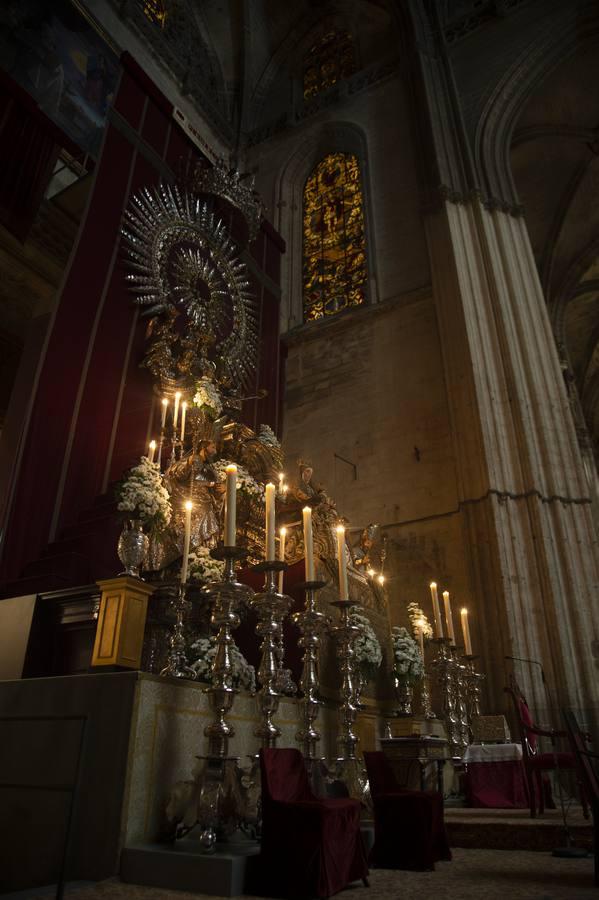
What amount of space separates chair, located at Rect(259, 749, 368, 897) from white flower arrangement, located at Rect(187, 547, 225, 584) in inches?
68.1

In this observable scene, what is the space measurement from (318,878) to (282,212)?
13072 mm

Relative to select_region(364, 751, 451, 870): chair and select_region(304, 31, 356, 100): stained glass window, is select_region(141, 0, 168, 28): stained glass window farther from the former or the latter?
select_region(364, 751, 451, 870): chair

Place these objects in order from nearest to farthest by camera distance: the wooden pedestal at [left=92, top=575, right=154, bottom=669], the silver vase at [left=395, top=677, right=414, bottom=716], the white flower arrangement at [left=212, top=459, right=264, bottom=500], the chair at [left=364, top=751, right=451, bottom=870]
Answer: the chair at [left=364, top=751, right=451, bottom=870]
the wooden pedestal at [left=92, top=575, right=154, bottom=669]
the white flower arrangement at [left=212, top=459, right=264, bottom=500]
the silver vase at [left=395, top=677, right=414, bottom=716]

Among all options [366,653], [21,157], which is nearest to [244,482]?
[366,653]

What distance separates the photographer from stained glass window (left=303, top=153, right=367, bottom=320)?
11820mm

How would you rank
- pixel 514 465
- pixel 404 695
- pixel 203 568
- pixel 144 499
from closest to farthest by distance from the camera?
1. pixel 144 499
2. pixel 203 568
3. pixel 404 695
4. pixel 514 465

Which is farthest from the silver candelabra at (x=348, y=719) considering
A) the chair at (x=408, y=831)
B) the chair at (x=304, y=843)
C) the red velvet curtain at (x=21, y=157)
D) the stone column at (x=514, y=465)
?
the red velvet curtain at (x=21, y=157)

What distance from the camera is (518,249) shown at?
388 inches

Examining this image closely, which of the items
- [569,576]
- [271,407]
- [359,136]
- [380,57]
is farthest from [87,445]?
[380,57]

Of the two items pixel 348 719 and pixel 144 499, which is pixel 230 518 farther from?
pixel 144 499

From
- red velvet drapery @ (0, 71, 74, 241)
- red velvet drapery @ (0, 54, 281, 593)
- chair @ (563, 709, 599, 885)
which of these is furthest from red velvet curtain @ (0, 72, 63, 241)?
chair @ (563, 709, 599, 885)

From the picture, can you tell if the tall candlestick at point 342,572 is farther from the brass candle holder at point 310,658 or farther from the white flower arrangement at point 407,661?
the white flower arrangement at point 407,661

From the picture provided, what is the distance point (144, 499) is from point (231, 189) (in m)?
6.70

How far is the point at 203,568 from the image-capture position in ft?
13.1
